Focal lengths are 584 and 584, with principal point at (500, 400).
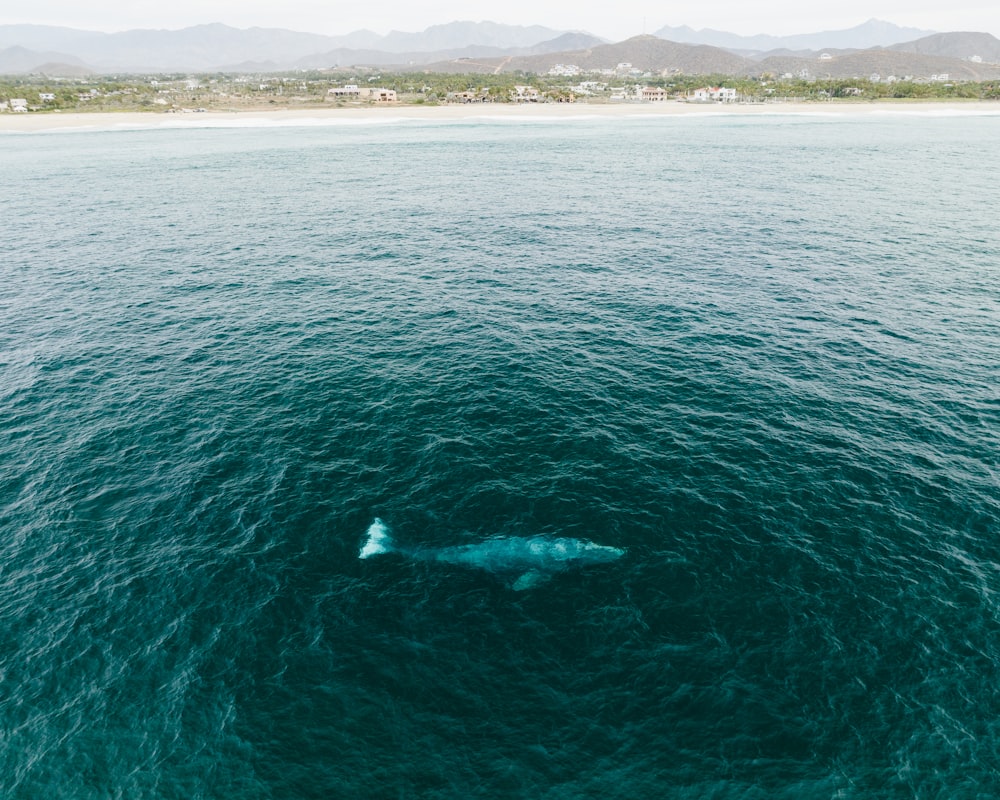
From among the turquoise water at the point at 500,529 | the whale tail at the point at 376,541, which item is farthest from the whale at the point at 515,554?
the turquoise water at the point at 500,529

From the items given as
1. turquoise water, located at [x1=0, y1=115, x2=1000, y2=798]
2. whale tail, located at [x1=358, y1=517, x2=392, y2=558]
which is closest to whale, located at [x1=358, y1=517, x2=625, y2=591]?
whale tail, located at [x1=358, y1=517, x2=392, y2=558]

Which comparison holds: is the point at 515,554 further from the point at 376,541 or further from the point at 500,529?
the point at 376,541

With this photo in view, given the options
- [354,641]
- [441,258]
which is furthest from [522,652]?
[441,258]

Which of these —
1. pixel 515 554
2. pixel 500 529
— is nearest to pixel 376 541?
pixel 500 529

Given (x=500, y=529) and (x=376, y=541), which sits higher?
(x=376, y=541)

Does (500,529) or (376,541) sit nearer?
(376,541)

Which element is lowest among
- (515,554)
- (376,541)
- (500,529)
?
(500,529)

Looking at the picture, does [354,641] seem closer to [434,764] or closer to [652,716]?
[434,764]
